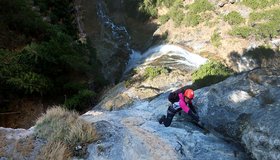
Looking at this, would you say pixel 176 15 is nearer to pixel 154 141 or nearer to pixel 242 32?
pixel 242 32

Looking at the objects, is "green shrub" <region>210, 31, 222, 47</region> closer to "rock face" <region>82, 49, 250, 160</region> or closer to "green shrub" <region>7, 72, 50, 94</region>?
"green shrub" <region>7, 72, 50, 94</region>

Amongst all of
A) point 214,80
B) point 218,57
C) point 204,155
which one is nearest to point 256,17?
point 218,57

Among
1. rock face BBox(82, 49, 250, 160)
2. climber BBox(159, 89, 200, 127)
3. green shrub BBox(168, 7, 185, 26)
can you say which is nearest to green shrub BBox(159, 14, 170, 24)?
green shrub BBox(168, 7, 185, 26)

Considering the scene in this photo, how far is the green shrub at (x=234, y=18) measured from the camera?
27.0m

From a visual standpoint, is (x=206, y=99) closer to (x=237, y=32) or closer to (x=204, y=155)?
(x=204, y=155)

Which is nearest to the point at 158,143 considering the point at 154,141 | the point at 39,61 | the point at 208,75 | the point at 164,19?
the point at 154,141

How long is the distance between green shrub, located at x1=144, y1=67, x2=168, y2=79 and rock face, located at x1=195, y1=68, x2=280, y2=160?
8.37 meters

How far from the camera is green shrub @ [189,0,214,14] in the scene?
2821cm

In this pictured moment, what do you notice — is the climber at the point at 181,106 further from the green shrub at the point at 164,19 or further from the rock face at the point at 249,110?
the green shrub at the point at 164,19

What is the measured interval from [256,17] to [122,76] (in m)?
12.0

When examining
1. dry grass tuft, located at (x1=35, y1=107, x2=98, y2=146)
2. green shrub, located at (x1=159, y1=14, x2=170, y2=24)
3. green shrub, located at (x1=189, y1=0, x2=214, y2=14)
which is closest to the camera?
dry grass tuft, located at (x1=35, y1=107, x2=98, y2=146)

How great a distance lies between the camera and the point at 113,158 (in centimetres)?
804

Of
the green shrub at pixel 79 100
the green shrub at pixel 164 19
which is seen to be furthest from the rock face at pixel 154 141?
the green shrub at pixel 164 19

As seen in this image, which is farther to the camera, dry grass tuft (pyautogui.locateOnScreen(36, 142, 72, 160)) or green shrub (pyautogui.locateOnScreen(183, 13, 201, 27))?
green shrub (pyautogui.locateOnScreen(183, 13, 201, 27))
